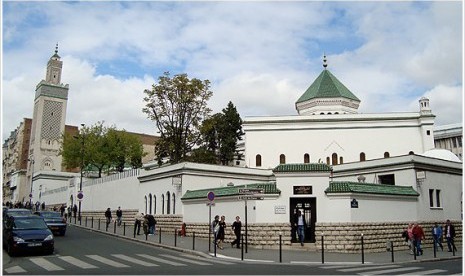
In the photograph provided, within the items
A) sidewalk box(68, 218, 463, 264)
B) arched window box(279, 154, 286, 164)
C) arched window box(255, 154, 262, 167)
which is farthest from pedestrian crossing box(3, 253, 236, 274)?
arched window box(279, 154, 286, 164)

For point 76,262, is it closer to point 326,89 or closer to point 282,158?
point 282,158

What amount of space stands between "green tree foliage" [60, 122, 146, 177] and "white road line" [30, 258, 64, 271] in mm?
44378

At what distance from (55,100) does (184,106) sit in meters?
61.5

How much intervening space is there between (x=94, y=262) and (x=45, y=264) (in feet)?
5.48

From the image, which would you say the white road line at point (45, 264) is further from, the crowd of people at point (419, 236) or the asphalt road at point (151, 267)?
the crowd of people at point (419, 236)

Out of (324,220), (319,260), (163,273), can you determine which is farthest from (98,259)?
(324,220)

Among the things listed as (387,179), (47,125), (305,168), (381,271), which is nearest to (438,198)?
(387,179)

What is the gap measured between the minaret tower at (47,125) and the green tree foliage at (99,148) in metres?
29.5

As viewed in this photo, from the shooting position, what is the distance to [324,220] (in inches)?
950

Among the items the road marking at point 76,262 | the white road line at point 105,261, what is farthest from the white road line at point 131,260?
the road marking at point 76,262

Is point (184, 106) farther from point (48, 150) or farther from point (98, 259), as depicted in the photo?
point (48, 150)

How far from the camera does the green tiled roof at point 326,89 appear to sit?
58.5 metres

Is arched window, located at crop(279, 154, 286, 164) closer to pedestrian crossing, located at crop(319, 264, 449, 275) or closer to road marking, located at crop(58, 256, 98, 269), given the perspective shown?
pedestrian crossing, located at crop(319, 264, 449, 275)

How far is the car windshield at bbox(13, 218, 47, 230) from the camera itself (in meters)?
19.8
